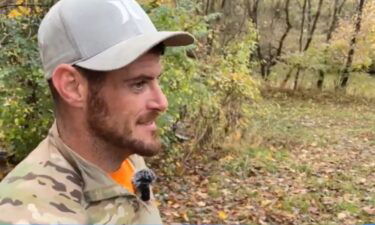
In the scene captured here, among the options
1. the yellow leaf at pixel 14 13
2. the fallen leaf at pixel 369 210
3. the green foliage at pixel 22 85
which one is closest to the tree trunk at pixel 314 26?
the fallen leaf at pixel 369 210

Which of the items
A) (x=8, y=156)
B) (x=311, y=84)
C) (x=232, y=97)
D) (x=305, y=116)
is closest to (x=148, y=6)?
(x=8, y=156)

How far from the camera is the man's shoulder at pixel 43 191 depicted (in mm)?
1105

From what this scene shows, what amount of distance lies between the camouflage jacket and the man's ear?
0.34 ft

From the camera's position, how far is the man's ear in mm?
1267

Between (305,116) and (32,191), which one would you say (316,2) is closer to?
(305,116)

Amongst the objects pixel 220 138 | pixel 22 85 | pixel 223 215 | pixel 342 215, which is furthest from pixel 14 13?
pixel 220 138

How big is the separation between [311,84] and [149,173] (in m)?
23.5

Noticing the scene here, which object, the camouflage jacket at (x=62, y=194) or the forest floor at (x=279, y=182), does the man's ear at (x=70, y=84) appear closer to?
the camouflage jacket at (x=62, y=194)

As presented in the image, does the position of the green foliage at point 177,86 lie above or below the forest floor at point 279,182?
above

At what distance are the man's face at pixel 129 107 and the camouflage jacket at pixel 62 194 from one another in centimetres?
10

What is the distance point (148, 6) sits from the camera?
5.12 m

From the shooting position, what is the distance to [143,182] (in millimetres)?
1437

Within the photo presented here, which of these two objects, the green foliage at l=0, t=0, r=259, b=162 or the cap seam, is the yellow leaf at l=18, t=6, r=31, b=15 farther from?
the cap seam

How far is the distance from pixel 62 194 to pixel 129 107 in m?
0.27
